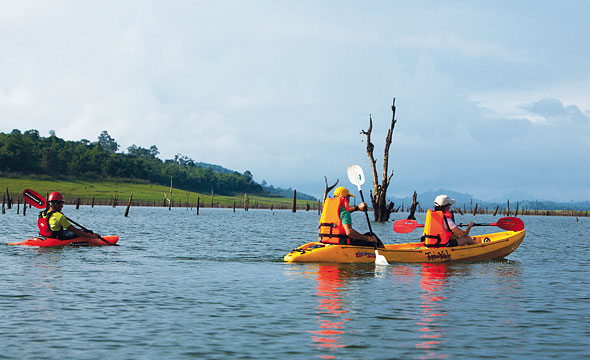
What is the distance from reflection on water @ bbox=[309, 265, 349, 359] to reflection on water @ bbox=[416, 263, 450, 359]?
130 cm

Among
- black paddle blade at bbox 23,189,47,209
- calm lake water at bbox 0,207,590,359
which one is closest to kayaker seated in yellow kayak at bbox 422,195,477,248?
calm lake water at bbox 0,207,590,359

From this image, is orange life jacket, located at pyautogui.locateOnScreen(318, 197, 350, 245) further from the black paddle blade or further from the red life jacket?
the black paddle blade

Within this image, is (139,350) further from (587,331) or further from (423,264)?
(423,264)

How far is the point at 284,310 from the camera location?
12.5 meters

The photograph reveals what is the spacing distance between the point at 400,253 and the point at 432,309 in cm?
833

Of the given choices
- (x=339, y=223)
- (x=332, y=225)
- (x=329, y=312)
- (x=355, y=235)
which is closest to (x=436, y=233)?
Answer: (x=355, y=235)

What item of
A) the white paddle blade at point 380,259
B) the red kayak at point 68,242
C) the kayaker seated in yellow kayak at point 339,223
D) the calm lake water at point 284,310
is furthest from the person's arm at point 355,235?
the red kayak at point 68,242

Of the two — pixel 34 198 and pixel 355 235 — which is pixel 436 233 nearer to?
pixel 355 235

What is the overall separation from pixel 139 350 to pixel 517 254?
22.3 metres

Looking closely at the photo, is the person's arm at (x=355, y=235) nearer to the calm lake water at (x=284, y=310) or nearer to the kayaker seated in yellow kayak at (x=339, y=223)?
the kayaker seated in yellow kayak at (x=339, y=223)

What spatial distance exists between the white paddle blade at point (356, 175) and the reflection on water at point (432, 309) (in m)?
5.43

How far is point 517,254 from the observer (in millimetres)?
28188

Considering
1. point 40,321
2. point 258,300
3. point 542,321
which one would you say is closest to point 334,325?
point 258,300

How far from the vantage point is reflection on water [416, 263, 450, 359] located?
9.77m
